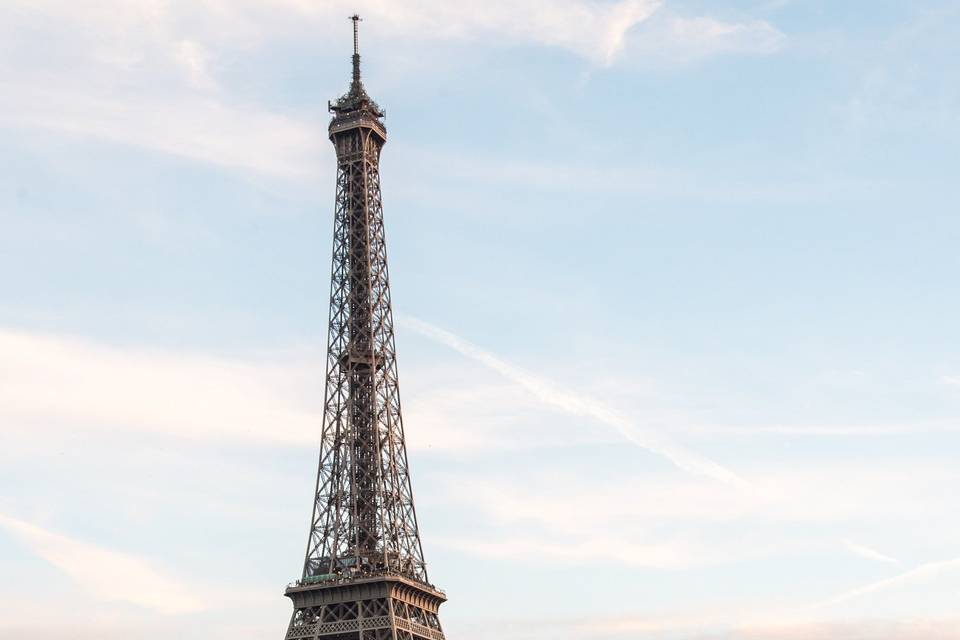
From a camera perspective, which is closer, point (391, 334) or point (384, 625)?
point (384, 625)

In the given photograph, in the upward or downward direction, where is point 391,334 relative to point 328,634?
upward

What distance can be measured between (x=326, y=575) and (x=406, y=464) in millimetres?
17689

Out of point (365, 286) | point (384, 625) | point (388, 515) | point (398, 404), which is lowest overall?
point (384, 625)

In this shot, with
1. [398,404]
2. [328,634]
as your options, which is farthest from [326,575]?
[398,404]

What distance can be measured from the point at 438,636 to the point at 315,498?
886 inches

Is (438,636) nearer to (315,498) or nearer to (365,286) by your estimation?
(315,498)

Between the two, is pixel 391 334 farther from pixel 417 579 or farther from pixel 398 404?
pixel 417 579

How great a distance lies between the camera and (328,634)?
179875 mm

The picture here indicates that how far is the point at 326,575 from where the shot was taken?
18212 centimetres

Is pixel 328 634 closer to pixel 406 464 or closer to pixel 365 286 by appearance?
pixel 406 464

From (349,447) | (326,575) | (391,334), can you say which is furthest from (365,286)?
(326,575)

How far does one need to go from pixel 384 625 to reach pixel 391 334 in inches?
1560

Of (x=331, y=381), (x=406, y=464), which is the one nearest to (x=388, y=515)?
(x=406, y=464)

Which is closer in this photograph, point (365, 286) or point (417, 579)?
point (417, 579)
